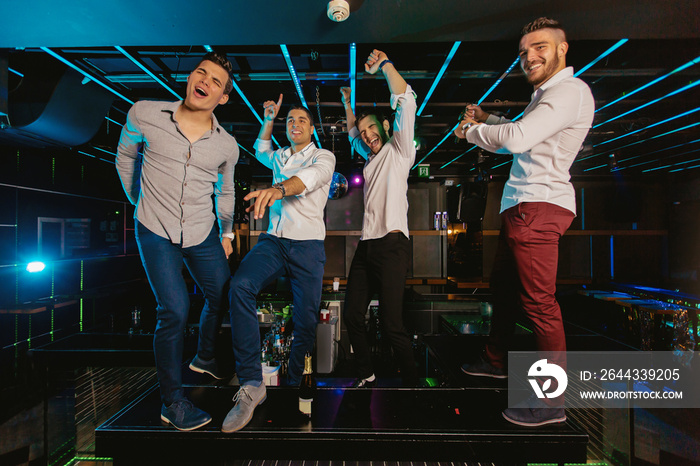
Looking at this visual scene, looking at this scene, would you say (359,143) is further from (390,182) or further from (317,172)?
(317,172)

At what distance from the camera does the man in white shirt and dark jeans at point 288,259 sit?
5.97 ft

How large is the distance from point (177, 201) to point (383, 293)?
56.7 inches

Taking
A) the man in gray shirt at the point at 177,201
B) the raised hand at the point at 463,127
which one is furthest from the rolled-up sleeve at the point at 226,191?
the raised hand at the point at 463,127

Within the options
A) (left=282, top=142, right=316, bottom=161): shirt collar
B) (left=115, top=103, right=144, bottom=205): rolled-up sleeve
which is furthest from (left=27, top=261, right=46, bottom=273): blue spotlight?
(left=282, top=142, right=316, bottom=161): shirt collar

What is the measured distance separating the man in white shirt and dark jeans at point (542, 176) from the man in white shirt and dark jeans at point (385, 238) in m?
0.62

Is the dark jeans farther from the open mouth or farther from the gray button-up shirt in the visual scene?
the open mouth

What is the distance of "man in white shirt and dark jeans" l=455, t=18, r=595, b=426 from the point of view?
166 centimetres

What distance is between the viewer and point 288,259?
2.20 metres

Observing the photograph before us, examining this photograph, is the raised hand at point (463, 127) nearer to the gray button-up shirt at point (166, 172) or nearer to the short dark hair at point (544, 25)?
the short dark hair at point (544, 25)

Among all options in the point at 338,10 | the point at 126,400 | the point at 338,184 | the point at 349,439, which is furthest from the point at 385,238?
the point at 126,400

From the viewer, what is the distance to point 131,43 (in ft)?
8.43

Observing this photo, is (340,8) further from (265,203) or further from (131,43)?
(131,43)

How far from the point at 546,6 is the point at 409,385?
2809 millimetres

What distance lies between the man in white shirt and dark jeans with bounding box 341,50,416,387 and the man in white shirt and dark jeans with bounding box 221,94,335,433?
32cm
